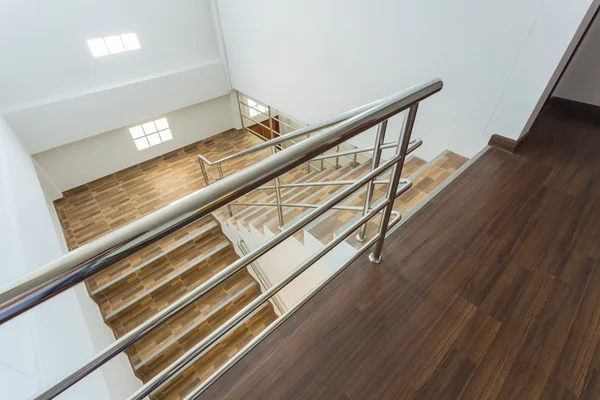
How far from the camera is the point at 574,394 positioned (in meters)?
0.93

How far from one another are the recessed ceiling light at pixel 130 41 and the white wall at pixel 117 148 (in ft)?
4.01

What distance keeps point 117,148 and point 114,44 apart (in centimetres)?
185

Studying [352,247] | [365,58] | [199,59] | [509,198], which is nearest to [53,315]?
[352,247]

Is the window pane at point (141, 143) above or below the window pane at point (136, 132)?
below

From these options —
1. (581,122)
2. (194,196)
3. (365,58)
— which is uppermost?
(194,196)

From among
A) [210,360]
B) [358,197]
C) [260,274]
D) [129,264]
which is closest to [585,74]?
[358,197]

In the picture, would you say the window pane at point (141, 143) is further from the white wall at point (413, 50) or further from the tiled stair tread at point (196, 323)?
the tiled stair tread at point (196, 323)

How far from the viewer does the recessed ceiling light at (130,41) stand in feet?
15.8

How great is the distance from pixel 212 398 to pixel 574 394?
1158mm

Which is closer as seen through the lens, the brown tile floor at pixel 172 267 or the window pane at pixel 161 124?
the brown tile floor at pixel 172 267

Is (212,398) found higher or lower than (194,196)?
lower

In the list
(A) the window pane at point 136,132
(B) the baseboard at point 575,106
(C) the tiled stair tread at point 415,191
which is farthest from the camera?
(A) the window pane at point 136,132

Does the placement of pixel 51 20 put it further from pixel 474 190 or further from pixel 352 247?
pixel 474 190

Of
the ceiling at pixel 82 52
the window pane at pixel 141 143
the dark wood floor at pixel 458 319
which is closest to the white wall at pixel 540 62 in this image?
the dark wood floor at pixel 458 319
